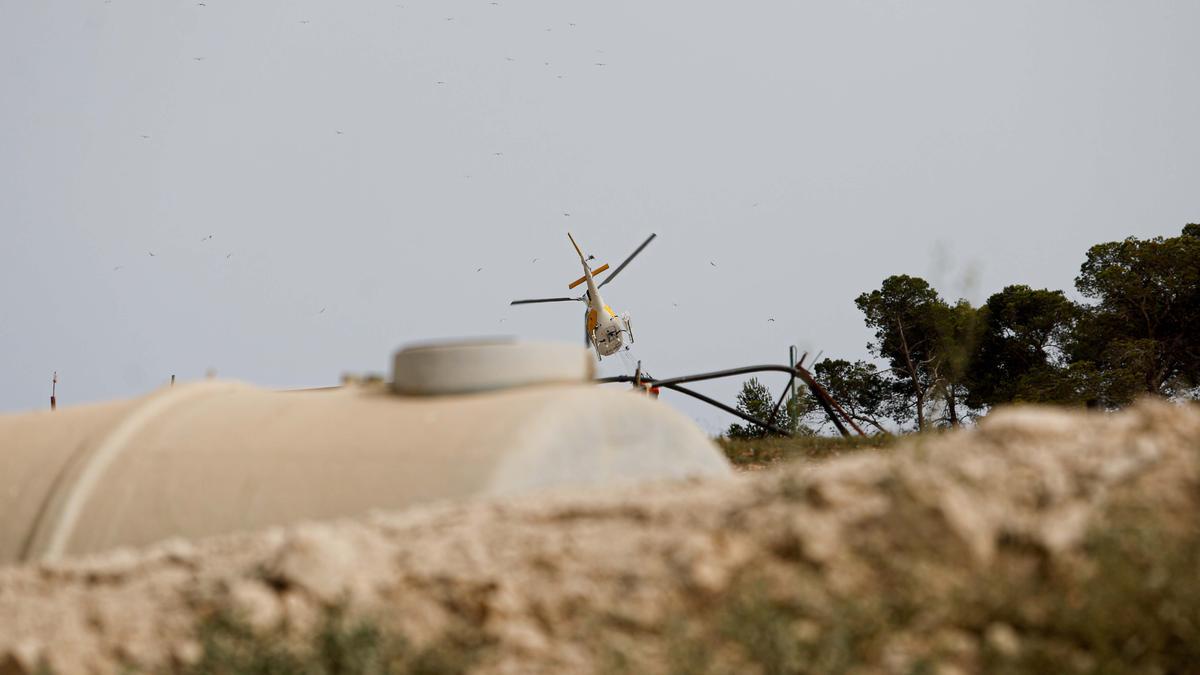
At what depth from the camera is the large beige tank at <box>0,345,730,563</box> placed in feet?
20.2

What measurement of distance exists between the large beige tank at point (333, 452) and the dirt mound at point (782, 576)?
75 cm

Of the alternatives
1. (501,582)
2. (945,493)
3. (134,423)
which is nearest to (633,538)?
(501,582)

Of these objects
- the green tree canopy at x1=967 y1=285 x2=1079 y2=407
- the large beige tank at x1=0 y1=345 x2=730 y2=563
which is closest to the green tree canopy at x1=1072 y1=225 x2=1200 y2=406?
the green tree canopy at x1=967 y1=285 x2=1079 y2=407

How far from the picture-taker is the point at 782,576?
4.62 m

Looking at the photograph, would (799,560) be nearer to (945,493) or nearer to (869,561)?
(869,561)

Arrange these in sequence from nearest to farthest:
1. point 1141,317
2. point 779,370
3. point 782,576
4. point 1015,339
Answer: point 782,576, point 779,370, point 1141,317, point 1015,339

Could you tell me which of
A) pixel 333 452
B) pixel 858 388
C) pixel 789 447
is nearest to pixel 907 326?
pixel 858 388

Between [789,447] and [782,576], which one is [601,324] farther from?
[782,576]

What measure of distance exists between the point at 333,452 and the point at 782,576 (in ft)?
9.61

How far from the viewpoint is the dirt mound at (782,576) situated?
14.7 ft

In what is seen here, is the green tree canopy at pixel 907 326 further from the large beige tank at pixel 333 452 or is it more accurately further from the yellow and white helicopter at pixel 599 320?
the large beige tank at pixel 333 452

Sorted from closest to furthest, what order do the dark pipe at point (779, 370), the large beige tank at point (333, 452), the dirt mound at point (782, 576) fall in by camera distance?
the dirt mound at point (782, 576) < the large beige tank at point (333, 452) < the dark pipe at point (779, 370)

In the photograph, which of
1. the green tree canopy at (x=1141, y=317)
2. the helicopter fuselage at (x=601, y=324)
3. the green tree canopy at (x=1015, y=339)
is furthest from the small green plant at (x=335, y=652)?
the helicopter fuselage at (x=601, y=324)

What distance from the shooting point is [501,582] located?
4.86 m
